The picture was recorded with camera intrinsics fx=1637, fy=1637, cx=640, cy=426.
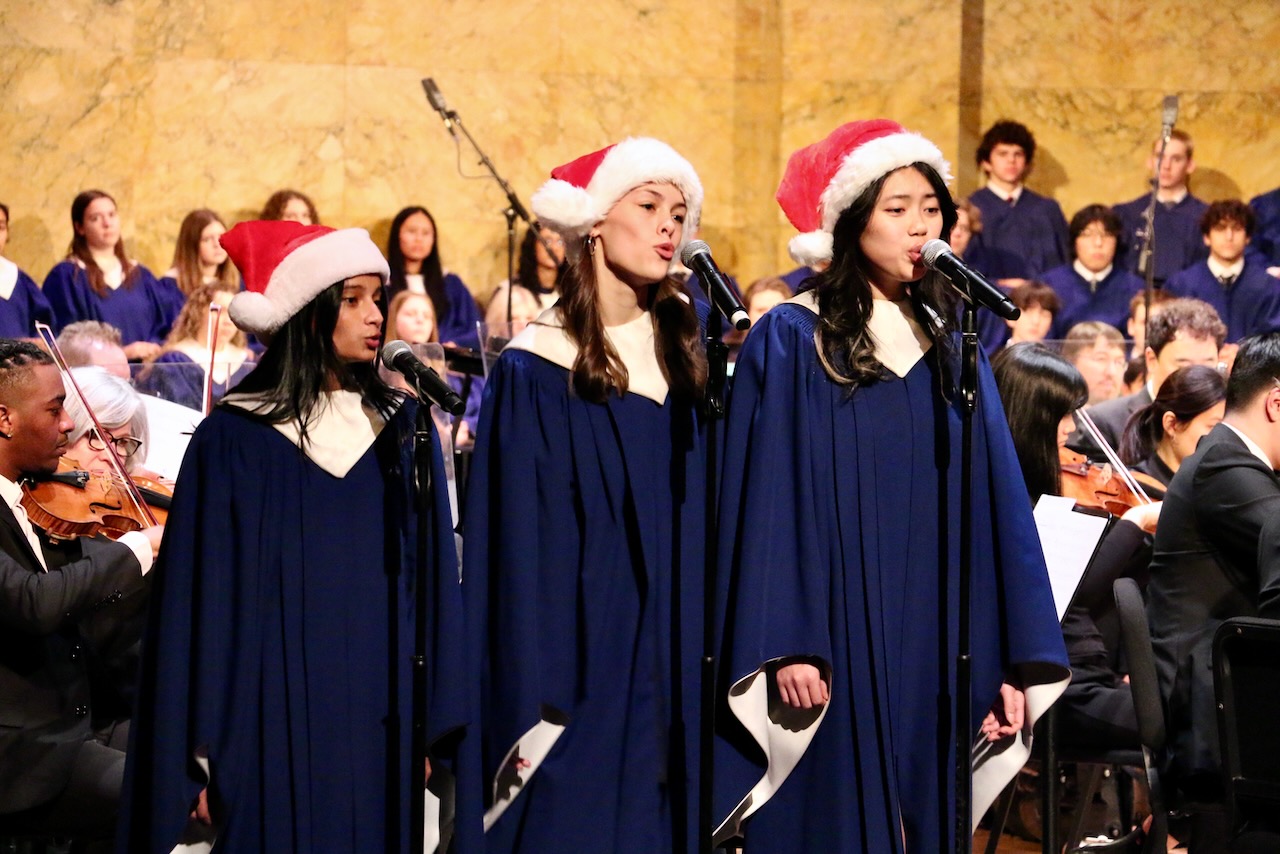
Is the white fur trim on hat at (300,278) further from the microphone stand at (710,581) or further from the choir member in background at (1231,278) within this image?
the choir member in background at (1231,278)

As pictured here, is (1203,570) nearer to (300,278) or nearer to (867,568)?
(867,568)

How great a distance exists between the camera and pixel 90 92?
33.1 feet

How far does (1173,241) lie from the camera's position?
10055 millimetres

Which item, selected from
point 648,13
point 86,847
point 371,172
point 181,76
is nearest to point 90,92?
point 181,76

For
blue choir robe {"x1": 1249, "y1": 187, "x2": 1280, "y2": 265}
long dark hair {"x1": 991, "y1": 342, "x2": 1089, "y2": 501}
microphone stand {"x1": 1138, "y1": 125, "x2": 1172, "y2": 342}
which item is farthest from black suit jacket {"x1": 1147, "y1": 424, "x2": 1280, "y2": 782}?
blue choir robe {"x1": 1249, "y1": 187, "x2": 1280, "y2": 265}

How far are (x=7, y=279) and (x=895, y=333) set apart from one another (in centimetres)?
630

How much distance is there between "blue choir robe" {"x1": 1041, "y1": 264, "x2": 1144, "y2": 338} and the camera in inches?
377

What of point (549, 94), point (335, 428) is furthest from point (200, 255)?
point (335, 428)

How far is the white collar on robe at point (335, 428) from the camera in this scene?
337 centimetres

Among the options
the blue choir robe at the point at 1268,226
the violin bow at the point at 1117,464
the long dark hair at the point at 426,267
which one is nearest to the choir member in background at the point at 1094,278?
the blue choir robe at the point at 1268,226

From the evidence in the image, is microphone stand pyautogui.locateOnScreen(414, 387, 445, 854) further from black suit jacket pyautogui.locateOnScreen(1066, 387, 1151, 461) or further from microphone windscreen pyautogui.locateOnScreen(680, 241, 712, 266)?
black suit jacket pyautogui.locateOnScreen(1066, 387, 1151, 461)

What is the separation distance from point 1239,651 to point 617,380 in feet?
4.87

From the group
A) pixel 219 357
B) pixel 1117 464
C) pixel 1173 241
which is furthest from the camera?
pixel 1173 241

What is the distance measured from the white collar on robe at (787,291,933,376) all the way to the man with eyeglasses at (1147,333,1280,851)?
3.62 feet
